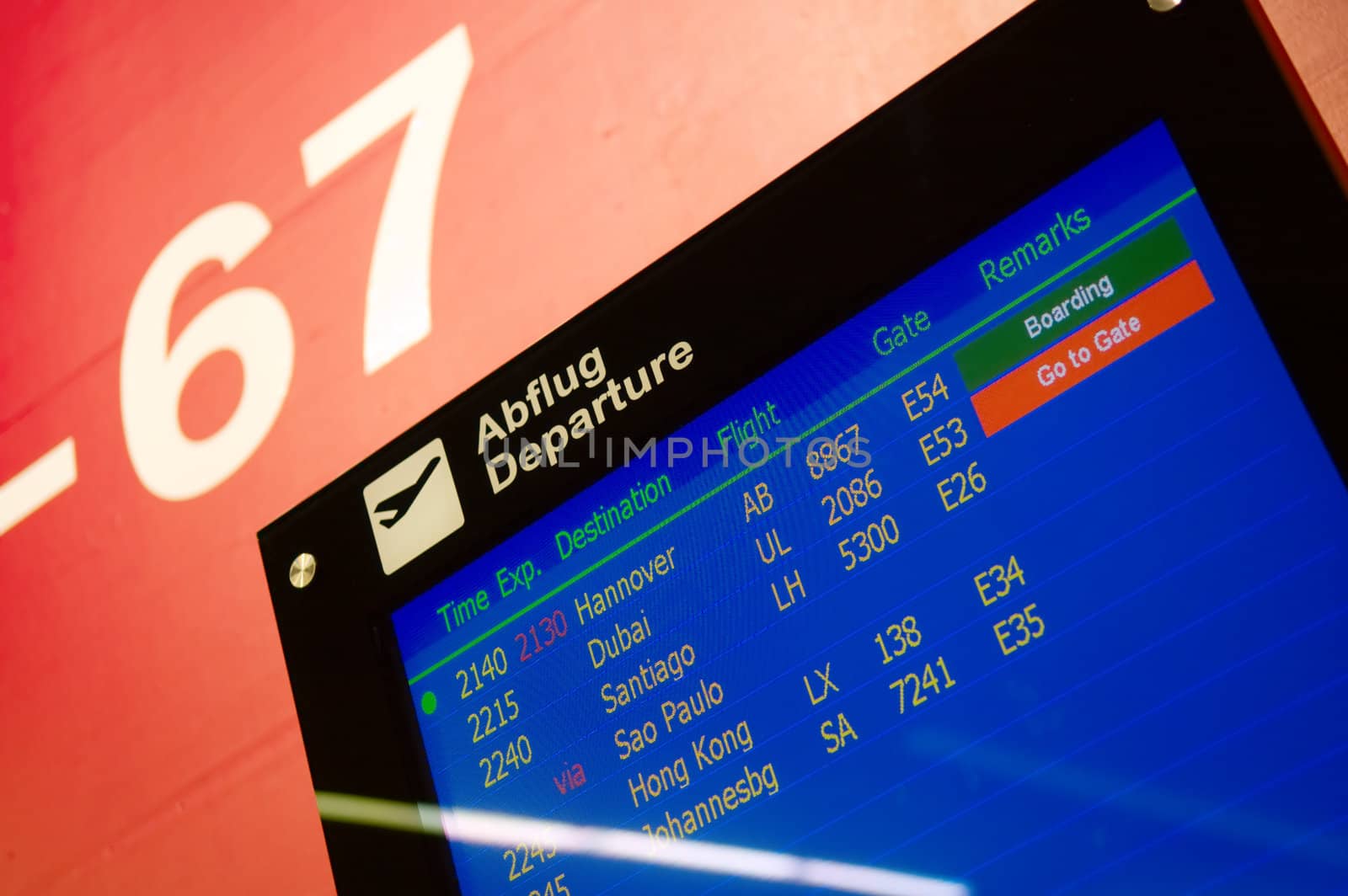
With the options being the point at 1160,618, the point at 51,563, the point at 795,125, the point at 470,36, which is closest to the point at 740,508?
the point at 1160,618

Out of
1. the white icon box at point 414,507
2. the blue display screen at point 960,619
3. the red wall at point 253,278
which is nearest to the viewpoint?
the blue display screen at point 960,619

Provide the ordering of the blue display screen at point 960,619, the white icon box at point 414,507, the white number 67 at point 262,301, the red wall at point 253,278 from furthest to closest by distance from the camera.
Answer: the white number 67 at point 262,301
the red wall at point 253,278
the white icon box at point 414,507
the blue display screen at point 960,619

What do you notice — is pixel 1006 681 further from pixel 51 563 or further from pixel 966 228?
pixel 51 563

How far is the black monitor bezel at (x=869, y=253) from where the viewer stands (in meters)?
0.52

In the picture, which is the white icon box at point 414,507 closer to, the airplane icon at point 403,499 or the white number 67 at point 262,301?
the airplane icon at point 403,499

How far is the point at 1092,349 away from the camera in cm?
57

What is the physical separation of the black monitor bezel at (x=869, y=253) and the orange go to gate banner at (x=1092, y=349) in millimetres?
30

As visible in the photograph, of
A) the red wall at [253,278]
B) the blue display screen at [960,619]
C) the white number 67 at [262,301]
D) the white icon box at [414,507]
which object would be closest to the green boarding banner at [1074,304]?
the blue display screen at [960,619]

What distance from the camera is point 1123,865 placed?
1.68 feet

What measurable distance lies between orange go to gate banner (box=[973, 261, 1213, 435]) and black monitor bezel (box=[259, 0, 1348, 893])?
1.2 inches

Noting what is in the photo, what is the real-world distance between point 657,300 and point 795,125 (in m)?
0.40

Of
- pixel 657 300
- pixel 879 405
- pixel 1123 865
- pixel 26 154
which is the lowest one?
pixel 1123 865

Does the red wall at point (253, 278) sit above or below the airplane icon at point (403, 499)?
above

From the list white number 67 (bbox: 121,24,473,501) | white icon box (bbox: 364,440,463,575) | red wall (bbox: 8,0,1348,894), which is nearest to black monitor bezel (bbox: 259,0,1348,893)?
white icon box (bbox: 364,440,463,575)
